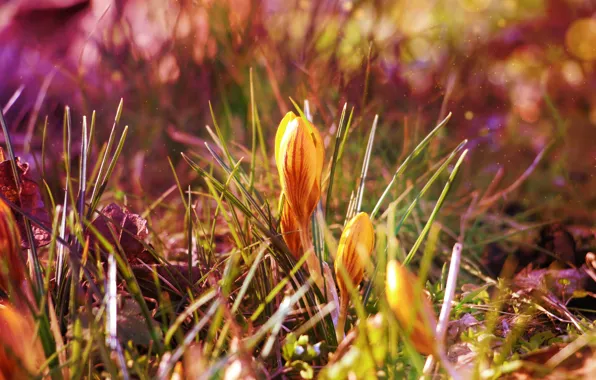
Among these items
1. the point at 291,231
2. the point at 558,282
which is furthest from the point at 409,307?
the point at 558,282

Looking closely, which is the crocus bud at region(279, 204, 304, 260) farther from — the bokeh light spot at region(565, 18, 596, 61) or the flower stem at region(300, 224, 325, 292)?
the bokeh light spot at region(565, 18, 596, 61)

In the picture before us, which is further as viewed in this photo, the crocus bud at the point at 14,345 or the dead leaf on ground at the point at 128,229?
the dead leaf on ground at the point at 128,229

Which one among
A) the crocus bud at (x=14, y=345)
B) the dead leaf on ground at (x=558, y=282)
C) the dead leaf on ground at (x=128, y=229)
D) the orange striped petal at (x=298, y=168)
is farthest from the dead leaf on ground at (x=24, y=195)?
the dead leaf on ground at (x=558, y=282)

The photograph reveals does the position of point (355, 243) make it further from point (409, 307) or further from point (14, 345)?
point (14, 345)

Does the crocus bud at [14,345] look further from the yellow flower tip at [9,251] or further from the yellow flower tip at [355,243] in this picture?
the yellow flower tip at [355,243]

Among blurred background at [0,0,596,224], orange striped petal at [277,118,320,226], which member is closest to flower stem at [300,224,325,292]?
orange striped petal at [277,118,320,226]

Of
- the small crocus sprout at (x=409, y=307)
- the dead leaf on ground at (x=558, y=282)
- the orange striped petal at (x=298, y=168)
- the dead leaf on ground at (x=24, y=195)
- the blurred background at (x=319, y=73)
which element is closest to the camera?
the small crocus sprout at (x=409, y=307)
